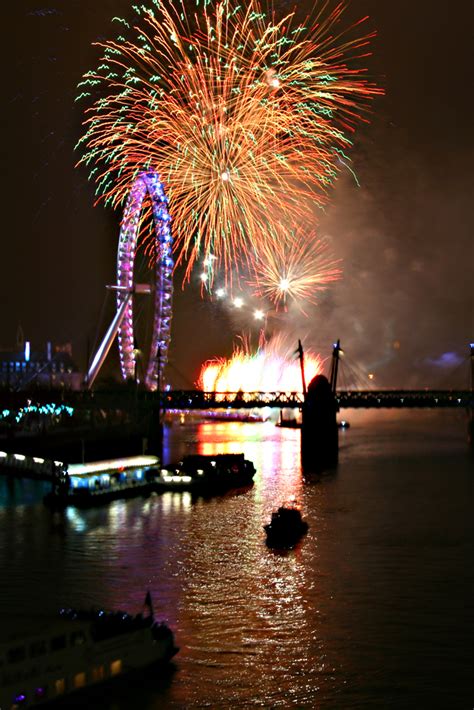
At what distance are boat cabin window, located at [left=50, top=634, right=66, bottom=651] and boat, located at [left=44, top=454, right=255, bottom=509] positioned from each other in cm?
2616

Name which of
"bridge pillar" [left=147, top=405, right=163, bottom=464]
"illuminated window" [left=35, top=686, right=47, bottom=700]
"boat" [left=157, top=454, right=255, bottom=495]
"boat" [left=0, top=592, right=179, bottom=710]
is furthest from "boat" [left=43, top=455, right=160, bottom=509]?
"illuminated window" [left=35, top=686, right=47, bottom=700]

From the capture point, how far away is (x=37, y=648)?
1902 centimetres

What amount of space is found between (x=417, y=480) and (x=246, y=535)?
63.2ft

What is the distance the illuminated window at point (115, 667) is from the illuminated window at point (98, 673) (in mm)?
322

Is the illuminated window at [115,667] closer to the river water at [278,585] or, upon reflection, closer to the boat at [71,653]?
the boat at [71,653]

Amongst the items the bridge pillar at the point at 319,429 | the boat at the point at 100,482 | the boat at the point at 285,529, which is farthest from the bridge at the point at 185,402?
the boat at the point at 285,529

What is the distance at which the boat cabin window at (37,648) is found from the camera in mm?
18892

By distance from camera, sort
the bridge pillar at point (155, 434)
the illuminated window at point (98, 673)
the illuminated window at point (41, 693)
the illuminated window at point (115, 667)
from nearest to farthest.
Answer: the illuminated window at point (41, 693)
the illuminated window at point (98, 673)
the illuminated window at point (115, 667)
the bridge pillar at point (155, 434)

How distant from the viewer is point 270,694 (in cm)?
2106

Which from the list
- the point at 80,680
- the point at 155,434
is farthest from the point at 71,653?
the point at 155,434

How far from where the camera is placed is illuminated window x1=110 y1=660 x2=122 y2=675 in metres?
20.7

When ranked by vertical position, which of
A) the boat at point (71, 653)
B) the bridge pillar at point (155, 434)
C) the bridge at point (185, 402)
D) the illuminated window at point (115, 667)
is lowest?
the illuminated window at point (115, 667)

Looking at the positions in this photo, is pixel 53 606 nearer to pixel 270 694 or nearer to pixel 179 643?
pixel 179 643

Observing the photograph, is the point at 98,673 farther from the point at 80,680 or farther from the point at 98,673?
the point at 80,680
